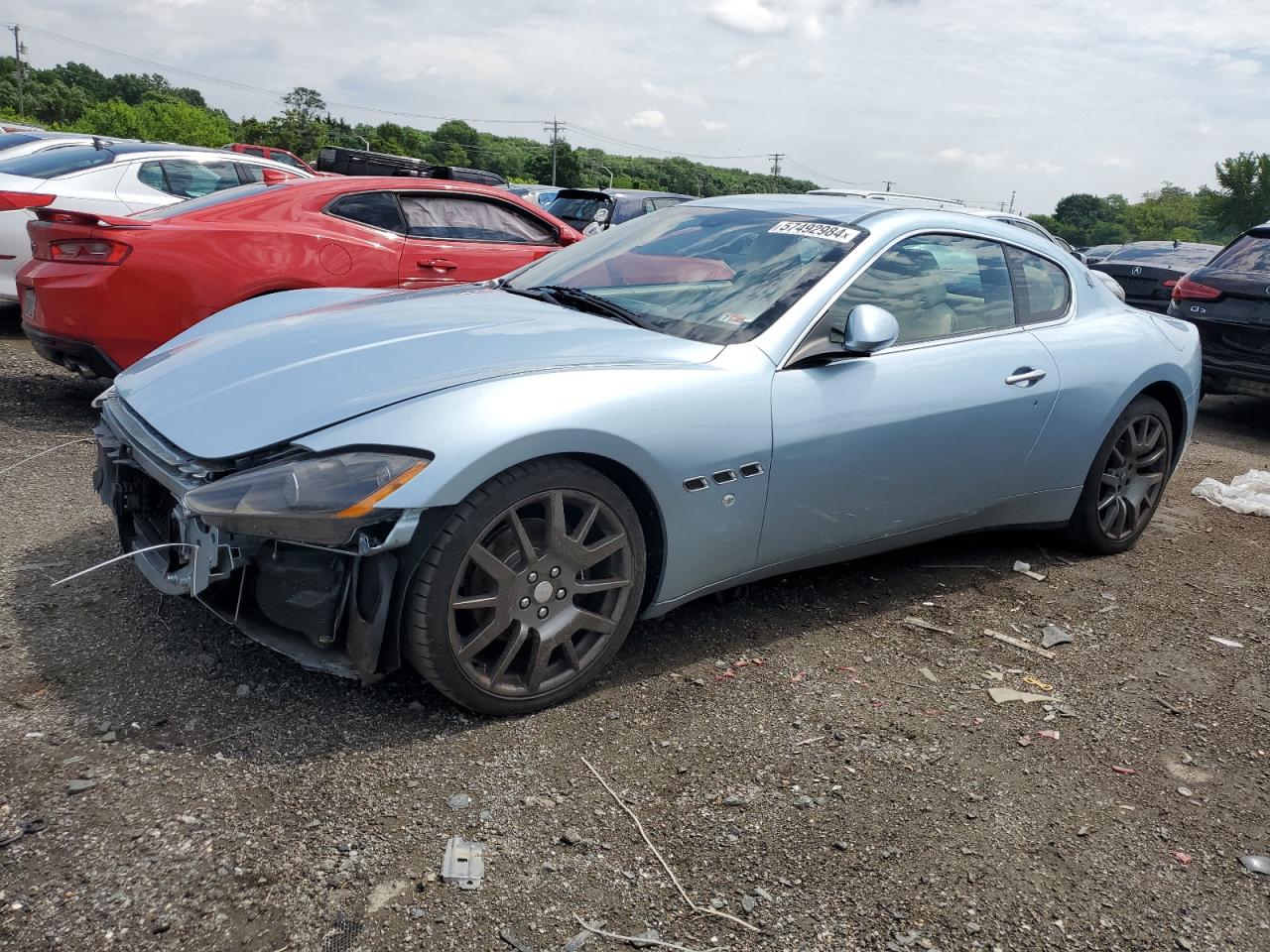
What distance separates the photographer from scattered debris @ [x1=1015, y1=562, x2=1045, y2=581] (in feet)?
14.9

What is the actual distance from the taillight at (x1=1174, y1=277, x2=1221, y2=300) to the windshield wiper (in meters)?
6.35

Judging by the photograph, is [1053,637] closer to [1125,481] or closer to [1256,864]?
[1125,481]

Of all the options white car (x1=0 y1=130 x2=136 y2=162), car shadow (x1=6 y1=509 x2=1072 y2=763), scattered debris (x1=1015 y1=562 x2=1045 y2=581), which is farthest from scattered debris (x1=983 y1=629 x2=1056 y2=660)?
white car (x1=0 y1=130 x2=136 y2=162)

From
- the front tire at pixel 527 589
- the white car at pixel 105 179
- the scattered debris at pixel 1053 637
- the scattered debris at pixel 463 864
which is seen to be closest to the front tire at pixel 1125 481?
the scattered debris at pixel 1053 637

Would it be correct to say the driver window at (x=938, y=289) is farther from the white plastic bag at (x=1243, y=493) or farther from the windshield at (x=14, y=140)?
the windshield at (x=14, y=140)

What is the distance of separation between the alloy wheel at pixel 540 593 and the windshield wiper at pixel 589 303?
0.84 m

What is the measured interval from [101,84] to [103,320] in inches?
4978

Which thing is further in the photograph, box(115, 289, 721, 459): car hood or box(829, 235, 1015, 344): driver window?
box(829, 235, 1015, 344): driver window

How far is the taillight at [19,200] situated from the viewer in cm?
736

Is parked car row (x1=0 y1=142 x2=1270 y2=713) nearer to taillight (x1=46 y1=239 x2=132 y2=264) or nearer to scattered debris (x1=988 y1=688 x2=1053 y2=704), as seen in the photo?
scattered debris (x1=988 y1=688 x2=1053 y2=704)

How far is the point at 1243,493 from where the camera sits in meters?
6.07

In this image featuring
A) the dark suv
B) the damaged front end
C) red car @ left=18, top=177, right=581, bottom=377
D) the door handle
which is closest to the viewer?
the damaged front end

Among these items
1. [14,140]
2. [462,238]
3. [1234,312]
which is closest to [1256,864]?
[462,238]

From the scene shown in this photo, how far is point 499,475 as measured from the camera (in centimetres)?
274
